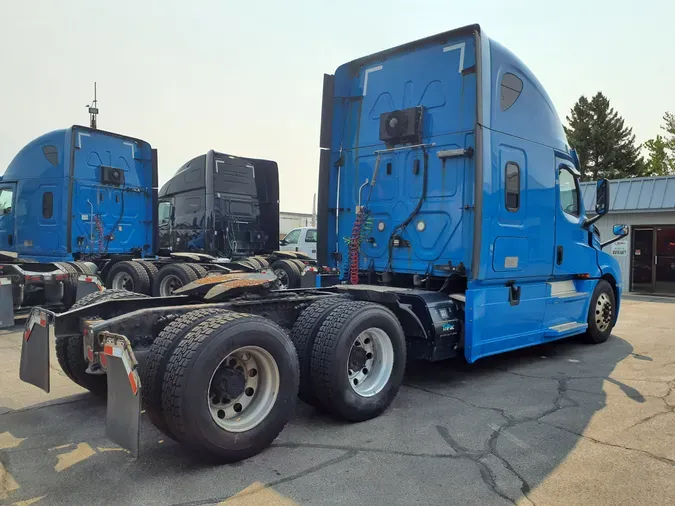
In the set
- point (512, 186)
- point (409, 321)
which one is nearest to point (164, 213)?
point (409, 321)

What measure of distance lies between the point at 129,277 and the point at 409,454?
8379 millimetres

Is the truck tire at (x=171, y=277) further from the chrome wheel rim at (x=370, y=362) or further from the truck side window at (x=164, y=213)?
the chrome wheel rim at (x=370, y=362)

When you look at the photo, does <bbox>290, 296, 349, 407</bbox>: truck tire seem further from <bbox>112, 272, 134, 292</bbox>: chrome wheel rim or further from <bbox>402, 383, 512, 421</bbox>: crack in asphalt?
<bbox>112, 272, 134, 292</bbox>: chrome wheel rim

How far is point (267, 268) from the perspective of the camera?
11445 millimetres

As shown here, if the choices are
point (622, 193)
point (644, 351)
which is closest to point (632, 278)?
point (622, 193)

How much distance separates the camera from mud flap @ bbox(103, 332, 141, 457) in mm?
3174

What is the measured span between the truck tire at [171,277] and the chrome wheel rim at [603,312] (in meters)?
7.02

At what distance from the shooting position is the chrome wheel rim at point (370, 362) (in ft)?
14.8

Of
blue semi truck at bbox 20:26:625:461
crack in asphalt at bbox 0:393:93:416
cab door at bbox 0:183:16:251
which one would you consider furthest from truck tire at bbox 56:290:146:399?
cab door at bbox 0:183:16:251

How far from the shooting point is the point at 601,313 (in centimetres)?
784

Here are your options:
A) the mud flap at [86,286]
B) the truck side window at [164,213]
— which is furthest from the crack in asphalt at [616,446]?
the truck side window at [164,213]

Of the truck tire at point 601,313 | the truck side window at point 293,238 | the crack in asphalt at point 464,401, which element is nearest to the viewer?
the crack in asphalt at point 464,401

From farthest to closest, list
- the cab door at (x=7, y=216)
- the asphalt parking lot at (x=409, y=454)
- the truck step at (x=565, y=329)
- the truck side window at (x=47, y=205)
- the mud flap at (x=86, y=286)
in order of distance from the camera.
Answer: the cab door at (x=7, y=216) < the truck side window at (x=47, y=205) < the mud flap at (x=86, y=286) < the truck step at (x=565, y=329) < the asphalt parking lot at (x=409, y=454)

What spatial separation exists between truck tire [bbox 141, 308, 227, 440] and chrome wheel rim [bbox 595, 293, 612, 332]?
6.44 meters
